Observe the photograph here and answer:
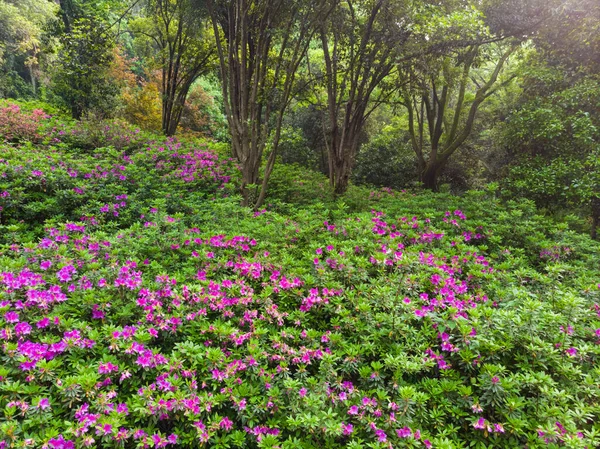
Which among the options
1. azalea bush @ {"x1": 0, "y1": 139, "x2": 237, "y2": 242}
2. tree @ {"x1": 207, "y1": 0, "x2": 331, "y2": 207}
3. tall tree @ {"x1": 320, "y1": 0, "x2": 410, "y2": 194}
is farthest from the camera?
tall tree @ {"x1": 320, "y1": 0, "x2": 410, "y2": 194}

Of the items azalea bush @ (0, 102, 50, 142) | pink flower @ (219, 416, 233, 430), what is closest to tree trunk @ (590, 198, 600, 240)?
pink flower @ (219, 416, 233, 430)

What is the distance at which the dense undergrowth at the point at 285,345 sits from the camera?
1.63 metres

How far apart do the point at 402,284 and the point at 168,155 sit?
6.16 m

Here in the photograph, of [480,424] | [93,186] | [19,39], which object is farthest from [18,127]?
[19,39]

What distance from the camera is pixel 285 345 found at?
2053 mm

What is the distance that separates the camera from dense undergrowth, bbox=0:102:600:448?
5.35ft

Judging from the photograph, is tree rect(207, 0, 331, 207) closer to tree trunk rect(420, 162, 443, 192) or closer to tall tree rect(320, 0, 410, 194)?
tall tree rect(320, 0, 410, 194)

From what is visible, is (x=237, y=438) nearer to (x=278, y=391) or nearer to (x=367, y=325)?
(x=278, y=391)

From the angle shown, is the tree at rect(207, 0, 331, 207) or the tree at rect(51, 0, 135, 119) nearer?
the tree at rect(207, 0, 331, 207)

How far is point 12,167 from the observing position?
4.57m

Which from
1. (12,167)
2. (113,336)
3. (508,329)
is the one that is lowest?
(113,336)

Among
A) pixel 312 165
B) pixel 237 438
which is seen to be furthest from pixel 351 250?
pixel 312 165

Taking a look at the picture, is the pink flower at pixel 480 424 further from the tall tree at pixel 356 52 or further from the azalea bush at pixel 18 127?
the azalea bush at pixel 18 127

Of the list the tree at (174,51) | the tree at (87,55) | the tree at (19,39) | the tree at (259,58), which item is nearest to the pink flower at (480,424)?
the tree at (259,58)
